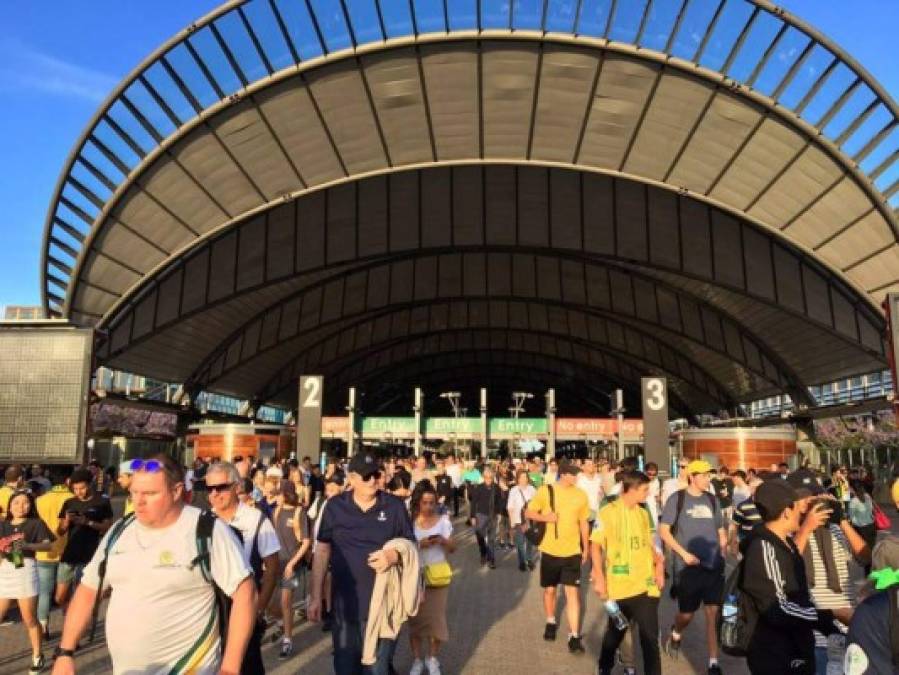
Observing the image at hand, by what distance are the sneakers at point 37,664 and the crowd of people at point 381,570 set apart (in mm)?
13

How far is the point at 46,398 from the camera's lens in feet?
39.4

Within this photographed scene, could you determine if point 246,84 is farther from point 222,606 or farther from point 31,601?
point 222,606

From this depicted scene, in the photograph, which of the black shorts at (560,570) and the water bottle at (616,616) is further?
the black shorts at (560,570)

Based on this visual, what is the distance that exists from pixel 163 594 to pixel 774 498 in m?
3.13

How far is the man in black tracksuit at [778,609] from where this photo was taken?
3773 millimetres

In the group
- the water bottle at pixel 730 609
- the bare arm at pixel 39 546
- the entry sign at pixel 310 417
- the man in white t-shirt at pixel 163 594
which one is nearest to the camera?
the man in white t-shirt at pixel 163 594

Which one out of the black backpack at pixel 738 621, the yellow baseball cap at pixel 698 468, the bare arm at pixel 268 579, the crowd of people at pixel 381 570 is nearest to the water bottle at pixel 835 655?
the crowd of people at pixel 381 570

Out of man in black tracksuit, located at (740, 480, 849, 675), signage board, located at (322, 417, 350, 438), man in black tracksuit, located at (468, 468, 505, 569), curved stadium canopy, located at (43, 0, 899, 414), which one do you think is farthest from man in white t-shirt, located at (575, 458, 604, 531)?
signage board, located at (322, 417, 350, 438)

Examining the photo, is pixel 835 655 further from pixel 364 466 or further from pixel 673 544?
pixel 364 466

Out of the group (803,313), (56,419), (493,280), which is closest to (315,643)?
(56,419)

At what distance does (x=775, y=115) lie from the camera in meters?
Result: 26.2

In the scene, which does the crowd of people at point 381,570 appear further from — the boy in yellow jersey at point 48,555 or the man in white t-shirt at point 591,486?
the man in white t-shirt at point 591,486

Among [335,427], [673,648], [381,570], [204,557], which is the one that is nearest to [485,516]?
[673,648]

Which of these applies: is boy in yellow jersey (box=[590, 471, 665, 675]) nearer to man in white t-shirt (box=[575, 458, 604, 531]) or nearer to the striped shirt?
the striped shirt
